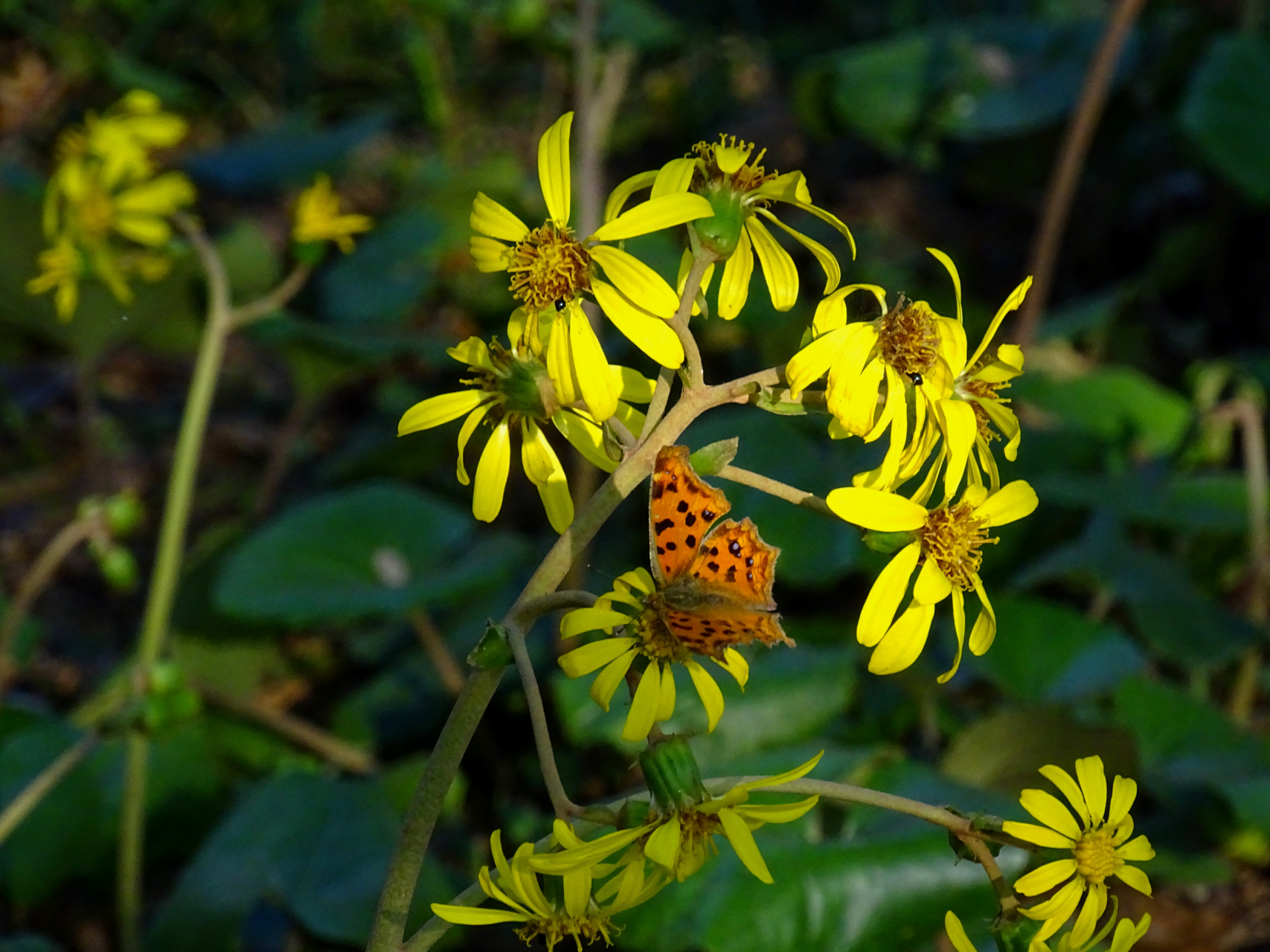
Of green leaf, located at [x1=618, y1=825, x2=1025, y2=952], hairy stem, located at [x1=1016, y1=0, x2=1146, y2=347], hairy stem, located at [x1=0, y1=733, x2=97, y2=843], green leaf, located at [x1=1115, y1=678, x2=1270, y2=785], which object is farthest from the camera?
hairy stem, located at [x1=1016, y1=0, x2=1146, y2=347]

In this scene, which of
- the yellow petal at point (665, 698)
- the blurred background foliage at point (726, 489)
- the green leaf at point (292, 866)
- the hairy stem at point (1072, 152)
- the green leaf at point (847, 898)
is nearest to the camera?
the yellow petal at point (665, 698)

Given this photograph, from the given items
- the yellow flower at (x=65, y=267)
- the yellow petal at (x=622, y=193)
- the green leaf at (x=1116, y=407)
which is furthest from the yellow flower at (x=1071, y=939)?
the green leaf at (x=1116, y=407)

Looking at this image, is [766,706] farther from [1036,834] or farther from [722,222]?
[722,222]

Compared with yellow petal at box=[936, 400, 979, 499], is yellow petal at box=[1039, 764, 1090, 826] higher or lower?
lower

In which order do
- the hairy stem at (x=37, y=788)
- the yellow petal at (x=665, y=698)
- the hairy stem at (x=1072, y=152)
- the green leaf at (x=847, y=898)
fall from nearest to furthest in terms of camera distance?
the yellow petal at (x=665, y=698)
the green leaf at (x=847, y=898)
the hairy stem at (x=37, y=788)
the hairy stem at (x=1072, y=152)

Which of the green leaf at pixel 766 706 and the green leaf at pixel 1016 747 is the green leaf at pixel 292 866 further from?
the green leaf at pixel 1016 747

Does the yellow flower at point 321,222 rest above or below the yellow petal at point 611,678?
below

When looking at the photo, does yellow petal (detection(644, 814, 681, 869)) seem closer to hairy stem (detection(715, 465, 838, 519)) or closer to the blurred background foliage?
the blurred background foliage

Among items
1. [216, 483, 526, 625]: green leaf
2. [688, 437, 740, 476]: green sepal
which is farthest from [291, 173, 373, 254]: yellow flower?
[688, 437, 740, 476]: green sepal
